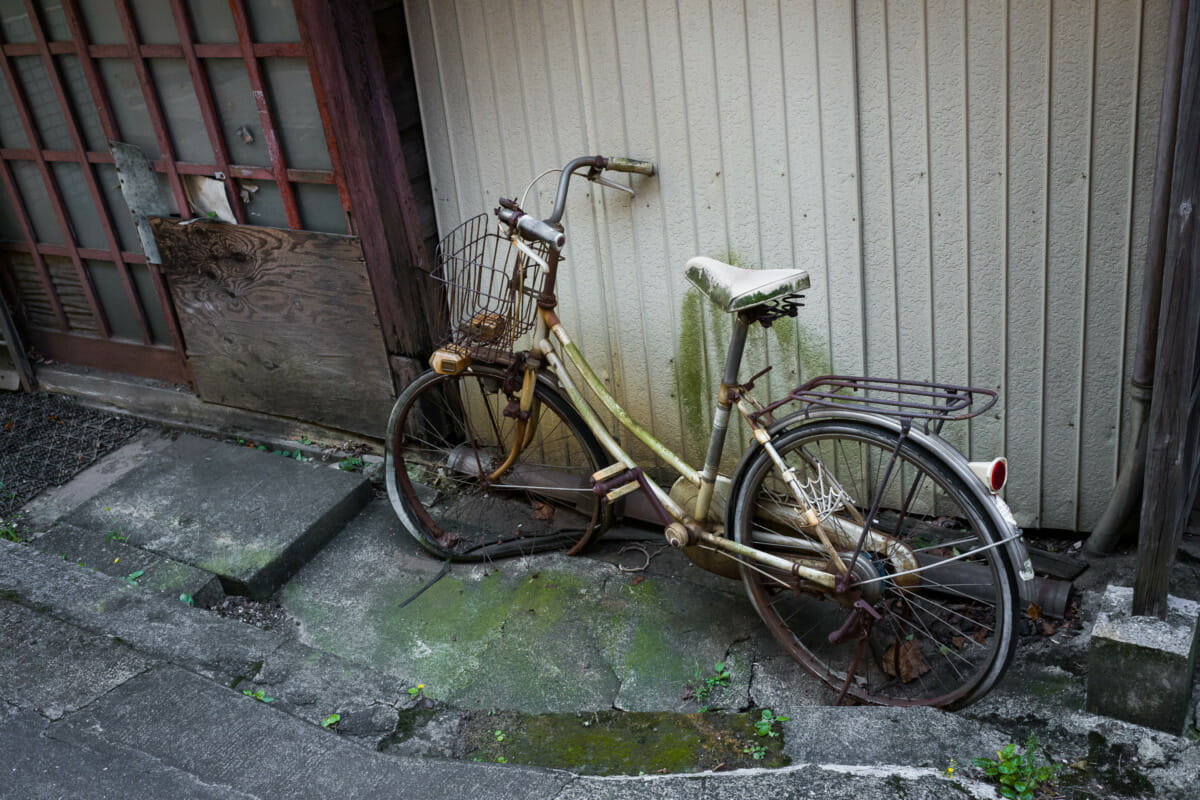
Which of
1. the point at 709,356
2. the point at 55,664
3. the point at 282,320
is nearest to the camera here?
the point at 55,664

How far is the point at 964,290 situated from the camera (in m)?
3.70

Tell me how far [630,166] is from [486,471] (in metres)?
1.51

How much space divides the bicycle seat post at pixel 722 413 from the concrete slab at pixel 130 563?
6.97 feet

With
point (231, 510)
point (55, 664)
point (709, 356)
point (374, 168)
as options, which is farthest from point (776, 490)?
point (55, 664)

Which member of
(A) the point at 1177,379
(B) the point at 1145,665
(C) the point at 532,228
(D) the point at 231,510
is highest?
(C) the point at 532,228

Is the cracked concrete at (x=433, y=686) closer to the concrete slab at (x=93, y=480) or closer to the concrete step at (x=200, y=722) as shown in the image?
the concrete step at (x=200, y=722)

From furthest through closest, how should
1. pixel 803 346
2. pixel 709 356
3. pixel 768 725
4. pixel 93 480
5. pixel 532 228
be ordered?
pixel 93 480 < pixel 709 356 < pixel 803 346 < pixel 532 228 < pixel 768 725

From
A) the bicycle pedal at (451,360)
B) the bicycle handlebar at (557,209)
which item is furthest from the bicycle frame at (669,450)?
the bicycle handlebar at (557,209)

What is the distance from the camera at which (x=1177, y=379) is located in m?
2.65

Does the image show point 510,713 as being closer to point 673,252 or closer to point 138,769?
point 138,769

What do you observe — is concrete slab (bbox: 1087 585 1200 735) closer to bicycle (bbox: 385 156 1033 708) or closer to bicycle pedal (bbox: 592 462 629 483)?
bicycle (bbox: 385 156 1033 708)

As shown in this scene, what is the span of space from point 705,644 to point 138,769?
1.98m

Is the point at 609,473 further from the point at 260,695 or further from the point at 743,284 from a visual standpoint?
the point at 260,695

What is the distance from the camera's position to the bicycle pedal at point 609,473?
3.92 metres
